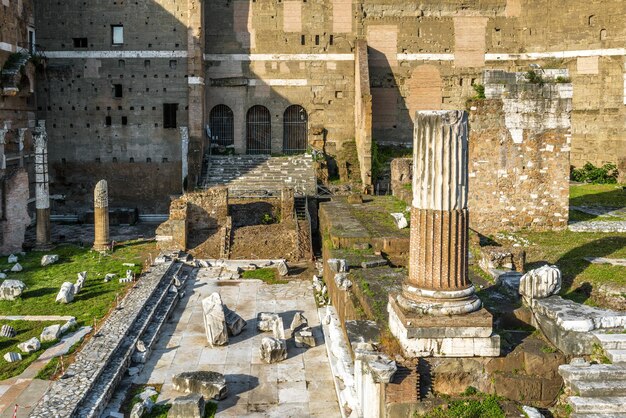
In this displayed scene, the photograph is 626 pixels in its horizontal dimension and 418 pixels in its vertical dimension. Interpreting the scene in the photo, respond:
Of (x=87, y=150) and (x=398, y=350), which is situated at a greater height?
(x=87, y=150)

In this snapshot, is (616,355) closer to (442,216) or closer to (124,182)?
(442,216)

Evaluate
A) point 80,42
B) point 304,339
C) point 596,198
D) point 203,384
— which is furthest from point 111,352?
point 80,42

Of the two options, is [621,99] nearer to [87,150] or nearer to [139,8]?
[139,8]

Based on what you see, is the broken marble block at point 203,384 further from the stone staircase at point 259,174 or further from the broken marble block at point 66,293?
the stone staircase at point 259,174

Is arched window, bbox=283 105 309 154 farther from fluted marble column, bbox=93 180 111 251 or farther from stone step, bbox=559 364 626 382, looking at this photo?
stone step, bbox=559 364 626 382

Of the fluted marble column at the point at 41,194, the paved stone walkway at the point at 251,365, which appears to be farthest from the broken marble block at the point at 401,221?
the fluted marble column at the point at 41,194

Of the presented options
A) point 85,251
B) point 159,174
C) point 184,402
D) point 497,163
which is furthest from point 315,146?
point 184,402

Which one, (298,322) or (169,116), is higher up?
(169,116)
